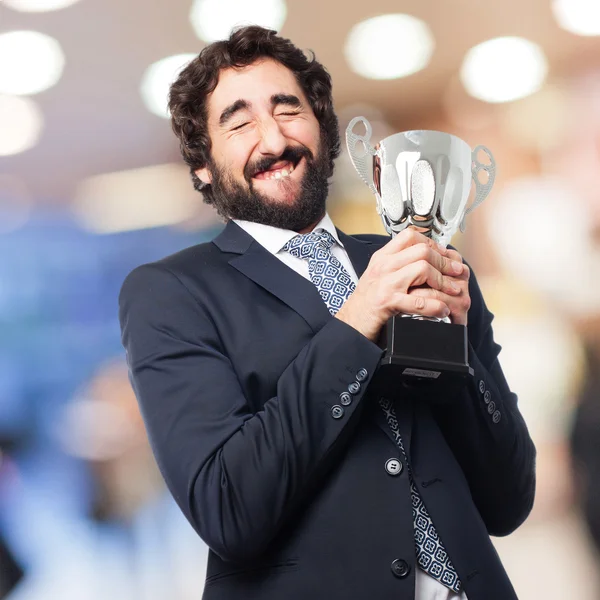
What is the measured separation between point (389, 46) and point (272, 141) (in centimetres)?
123

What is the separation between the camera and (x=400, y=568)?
92 centimetres

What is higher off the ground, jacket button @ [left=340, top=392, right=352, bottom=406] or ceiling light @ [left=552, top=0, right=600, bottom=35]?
ceiling light @ [left=552, top=0, right=600, bottom=35]

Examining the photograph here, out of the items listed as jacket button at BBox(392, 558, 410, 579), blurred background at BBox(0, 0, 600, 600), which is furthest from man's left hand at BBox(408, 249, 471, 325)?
blurred background at BBox(0, 0, 600, 600)

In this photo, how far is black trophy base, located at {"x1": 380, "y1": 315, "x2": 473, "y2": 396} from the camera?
2.97ft

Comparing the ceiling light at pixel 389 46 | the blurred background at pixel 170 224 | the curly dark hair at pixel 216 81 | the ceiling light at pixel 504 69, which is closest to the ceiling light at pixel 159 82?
the blurred background at pixel 170 224

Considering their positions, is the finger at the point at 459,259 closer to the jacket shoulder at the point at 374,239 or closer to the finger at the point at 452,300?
the finger at the point at 452,300

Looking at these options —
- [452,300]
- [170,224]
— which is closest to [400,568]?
[452,300]

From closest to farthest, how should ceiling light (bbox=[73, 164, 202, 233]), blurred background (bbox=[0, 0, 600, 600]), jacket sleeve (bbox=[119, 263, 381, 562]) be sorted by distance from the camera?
1. jacket sleeve (bbox=[119, 263, 381, 562])
2. blurred background (bbox=[0, 0, 600, 600])
3. ceiling light (bbox=[73, 164, 202, 233])

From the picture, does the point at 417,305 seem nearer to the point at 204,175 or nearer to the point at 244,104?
the point at 244,104

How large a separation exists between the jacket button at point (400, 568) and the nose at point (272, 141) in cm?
58

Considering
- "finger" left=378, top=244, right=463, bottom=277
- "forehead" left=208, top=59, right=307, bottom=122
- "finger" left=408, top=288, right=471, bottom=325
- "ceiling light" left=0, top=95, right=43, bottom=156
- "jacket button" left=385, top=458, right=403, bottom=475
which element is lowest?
"jacket button" left=385, top=458, right=403, bottom=475

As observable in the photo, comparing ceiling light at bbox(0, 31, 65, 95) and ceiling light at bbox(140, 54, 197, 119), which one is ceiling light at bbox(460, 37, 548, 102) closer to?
ceiling light at bbox(140, 54, 197, 119)

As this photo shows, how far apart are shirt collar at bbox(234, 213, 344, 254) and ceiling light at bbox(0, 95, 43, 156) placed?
3.88 feet

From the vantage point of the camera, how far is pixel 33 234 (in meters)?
2.17
